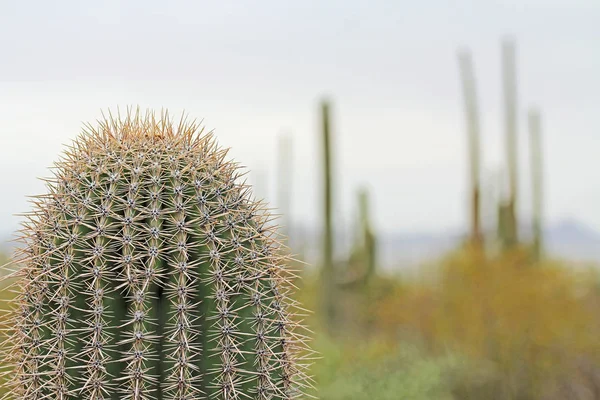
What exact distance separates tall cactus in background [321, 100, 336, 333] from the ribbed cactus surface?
12.0 metres

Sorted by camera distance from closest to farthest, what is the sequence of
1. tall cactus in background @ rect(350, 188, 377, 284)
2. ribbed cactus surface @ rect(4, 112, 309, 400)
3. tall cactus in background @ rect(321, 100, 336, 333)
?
ribbed cactus surface @ rect(4, 112, 309, 400), tall cactus in background @ rect(321, 100, 336, 333), tall cactus in background @ rect(350, 188, 377, 284)

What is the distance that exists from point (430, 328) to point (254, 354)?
13.0m

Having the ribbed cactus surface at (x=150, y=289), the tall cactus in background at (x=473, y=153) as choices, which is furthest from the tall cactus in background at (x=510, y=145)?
the ribbed cactus surface at (x=150, y=289)

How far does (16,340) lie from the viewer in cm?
357

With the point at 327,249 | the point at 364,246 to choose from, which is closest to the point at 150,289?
the point at 327,249

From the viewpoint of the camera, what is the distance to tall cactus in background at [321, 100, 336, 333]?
15500 mm

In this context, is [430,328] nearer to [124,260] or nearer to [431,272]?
[431,272]

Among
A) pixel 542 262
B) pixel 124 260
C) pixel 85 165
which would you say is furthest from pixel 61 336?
pixel 542 262

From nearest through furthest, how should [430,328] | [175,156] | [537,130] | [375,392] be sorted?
[175,156] < [375,392] < [430,328] < [537,130]

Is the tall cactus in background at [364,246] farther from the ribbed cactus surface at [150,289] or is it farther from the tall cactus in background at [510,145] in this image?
the ribbed cactus surface at [150,289]

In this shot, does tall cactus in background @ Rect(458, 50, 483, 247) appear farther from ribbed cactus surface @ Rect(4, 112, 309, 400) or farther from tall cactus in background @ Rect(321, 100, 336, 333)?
ribbed cactus surface @ Rect(4, 112, 309, 400)

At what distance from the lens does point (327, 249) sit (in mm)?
15492

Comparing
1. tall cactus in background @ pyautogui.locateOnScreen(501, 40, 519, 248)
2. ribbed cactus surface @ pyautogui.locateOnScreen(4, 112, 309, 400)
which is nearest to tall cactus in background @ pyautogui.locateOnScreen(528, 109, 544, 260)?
tall cactus in background @ pyautogui.locateOnScreen(501, 40, 519, 248)

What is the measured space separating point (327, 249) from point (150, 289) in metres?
12.3
